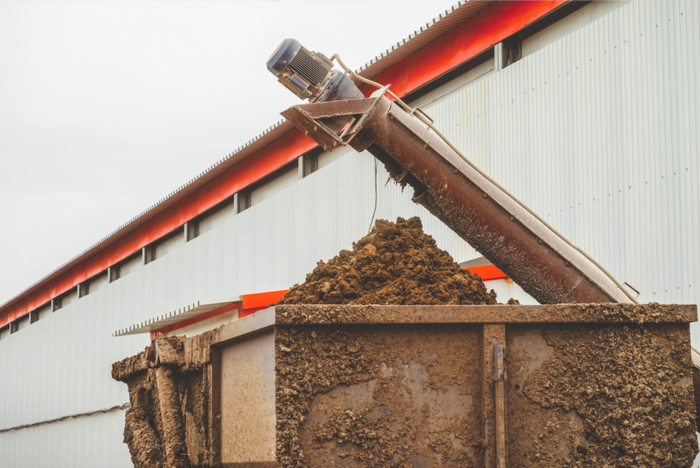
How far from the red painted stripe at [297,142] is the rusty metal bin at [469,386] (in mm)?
7182

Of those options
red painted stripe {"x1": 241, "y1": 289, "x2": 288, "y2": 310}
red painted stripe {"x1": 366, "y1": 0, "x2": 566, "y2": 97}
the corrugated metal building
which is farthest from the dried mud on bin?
red painted stripe {"x1": 241, "y1": 289, "x2": 288, "y2": 310}

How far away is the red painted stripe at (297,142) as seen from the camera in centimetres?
1023

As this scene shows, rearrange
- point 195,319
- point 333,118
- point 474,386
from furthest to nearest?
point 195,319, point 333,118, point 474,386

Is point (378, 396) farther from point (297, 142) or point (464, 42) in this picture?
point (297, 142)

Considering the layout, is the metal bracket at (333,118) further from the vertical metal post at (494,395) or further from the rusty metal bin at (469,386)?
the vertical metal post at (494,395)

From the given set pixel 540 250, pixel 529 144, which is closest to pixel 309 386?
pixel 540 250

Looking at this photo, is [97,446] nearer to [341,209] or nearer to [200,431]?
[341,209]

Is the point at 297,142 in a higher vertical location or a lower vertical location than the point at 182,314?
higher

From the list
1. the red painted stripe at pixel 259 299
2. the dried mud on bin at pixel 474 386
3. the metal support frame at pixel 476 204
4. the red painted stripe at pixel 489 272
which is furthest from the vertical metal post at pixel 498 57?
the dried mud on bin at pixel 474 386

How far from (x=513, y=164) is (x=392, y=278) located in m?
6.48

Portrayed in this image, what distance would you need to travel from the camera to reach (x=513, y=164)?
9.95m

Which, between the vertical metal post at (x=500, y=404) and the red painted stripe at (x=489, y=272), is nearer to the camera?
the vertical metal post at (x=500, y=404)

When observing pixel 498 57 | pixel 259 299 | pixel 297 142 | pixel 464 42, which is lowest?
pixel 259 299

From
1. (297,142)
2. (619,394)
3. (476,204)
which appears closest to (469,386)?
(619,394)
